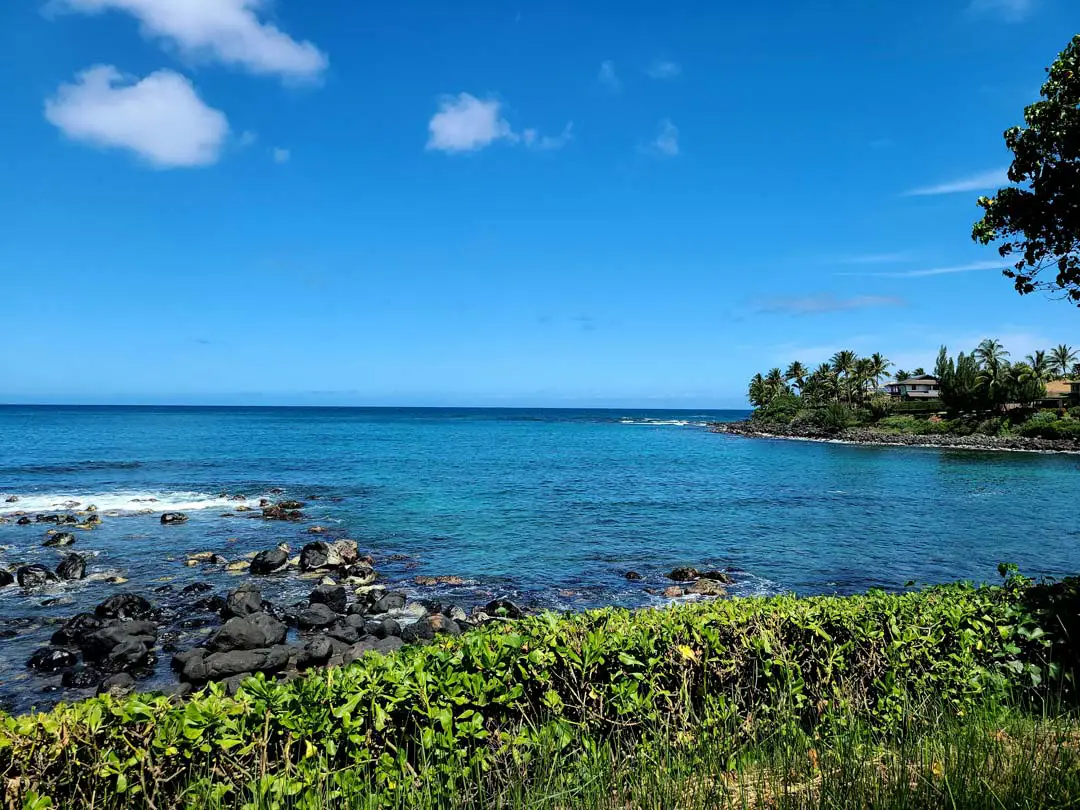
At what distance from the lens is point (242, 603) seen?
18.4 m

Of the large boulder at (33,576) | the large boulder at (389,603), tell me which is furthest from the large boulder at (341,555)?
the large boulder at (33,576)

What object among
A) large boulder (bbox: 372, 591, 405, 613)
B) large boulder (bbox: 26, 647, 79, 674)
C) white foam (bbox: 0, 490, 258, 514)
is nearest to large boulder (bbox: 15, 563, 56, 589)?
large boulder (bbox: 26, 647, 79, 674)

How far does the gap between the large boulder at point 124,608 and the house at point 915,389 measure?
480ft

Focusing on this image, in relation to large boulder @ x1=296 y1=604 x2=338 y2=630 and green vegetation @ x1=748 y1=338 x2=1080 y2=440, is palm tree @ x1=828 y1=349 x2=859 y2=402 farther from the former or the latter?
large boulder @ x1=296 y1=604 x2=338 y2=630

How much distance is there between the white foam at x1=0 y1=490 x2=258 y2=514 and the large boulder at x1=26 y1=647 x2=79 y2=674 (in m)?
21.7

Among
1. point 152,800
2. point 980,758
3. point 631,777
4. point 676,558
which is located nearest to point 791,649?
point 980,758

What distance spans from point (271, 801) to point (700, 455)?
75.3m

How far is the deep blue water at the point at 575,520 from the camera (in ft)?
74.8

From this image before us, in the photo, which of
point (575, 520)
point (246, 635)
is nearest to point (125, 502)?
point (575, 520)

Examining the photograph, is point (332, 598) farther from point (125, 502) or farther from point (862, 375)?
point (862, 375)

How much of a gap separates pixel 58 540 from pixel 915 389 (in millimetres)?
149615

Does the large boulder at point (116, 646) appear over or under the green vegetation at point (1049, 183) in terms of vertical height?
under

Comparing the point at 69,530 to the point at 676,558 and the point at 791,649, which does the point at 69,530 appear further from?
the point at 791,649

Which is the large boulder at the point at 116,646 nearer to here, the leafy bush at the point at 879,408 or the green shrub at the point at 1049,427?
the green shrub at the point at 1049,427
